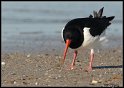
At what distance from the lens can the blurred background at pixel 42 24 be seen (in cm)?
1762

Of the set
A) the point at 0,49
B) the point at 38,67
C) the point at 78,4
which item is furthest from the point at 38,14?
the point at 38,67

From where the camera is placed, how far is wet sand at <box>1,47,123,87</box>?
1043 cm

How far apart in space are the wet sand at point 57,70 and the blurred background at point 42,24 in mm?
1826

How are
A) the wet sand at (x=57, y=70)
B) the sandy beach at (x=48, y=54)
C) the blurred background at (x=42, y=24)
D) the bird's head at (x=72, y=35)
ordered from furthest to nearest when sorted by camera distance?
the blurred background at (x=42, y=24)
the bird's head at (x=72, y=35)
the sandy beach at (x=48, y=54)
the wet sand at (x=57, y=70)

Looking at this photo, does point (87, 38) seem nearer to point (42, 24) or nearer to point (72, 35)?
point (72, 35)

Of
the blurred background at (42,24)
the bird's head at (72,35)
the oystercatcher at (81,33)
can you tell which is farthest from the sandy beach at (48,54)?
the bird's head at (72,35)

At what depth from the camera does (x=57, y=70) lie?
1210cm

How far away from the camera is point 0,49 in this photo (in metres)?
16.2

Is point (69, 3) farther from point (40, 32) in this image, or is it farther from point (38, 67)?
point (38, 67)

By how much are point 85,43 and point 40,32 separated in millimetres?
8347

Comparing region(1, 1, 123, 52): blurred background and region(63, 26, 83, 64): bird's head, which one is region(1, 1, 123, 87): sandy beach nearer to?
region(1, 1, 123, 52): blurred background

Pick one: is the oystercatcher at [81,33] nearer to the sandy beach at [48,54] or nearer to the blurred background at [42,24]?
the sandy beach at [48,54]

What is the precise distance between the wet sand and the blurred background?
1.83 meters

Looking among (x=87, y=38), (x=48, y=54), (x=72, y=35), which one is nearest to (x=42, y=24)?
(x=48, y=54)
